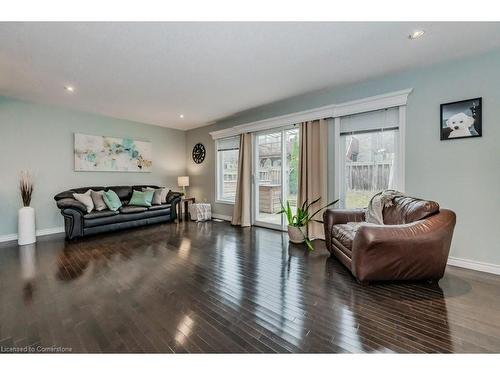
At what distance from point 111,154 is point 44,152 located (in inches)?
46.4

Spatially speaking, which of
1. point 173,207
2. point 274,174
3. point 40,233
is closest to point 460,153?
point 274,174

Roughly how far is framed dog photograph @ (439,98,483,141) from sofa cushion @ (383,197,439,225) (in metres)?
1.01

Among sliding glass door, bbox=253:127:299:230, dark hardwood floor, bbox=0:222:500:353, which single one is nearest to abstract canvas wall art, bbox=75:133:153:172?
dark hardwood floor, bbox=0:222:500:353

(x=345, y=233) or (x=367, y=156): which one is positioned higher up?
(x=367, y=156)

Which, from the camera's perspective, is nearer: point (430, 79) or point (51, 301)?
point (51, 301)

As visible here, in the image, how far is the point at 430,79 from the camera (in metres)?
2.94

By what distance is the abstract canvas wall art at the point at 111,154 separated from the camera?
16.0 ft

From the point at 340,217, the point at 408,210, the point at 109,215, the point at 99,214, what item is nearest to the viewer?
the point at 408,210

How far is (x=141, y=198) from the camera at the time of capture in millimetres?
5074

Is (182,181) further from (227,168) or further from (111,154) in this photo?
(111,154)

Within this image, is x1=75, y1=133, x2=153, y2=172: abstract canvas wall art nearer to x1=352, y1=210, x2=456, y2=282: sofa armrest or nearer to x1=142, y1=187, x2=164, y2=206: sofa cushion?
x1=142, y1=187, x2=164, y2=206: sofa cushion
